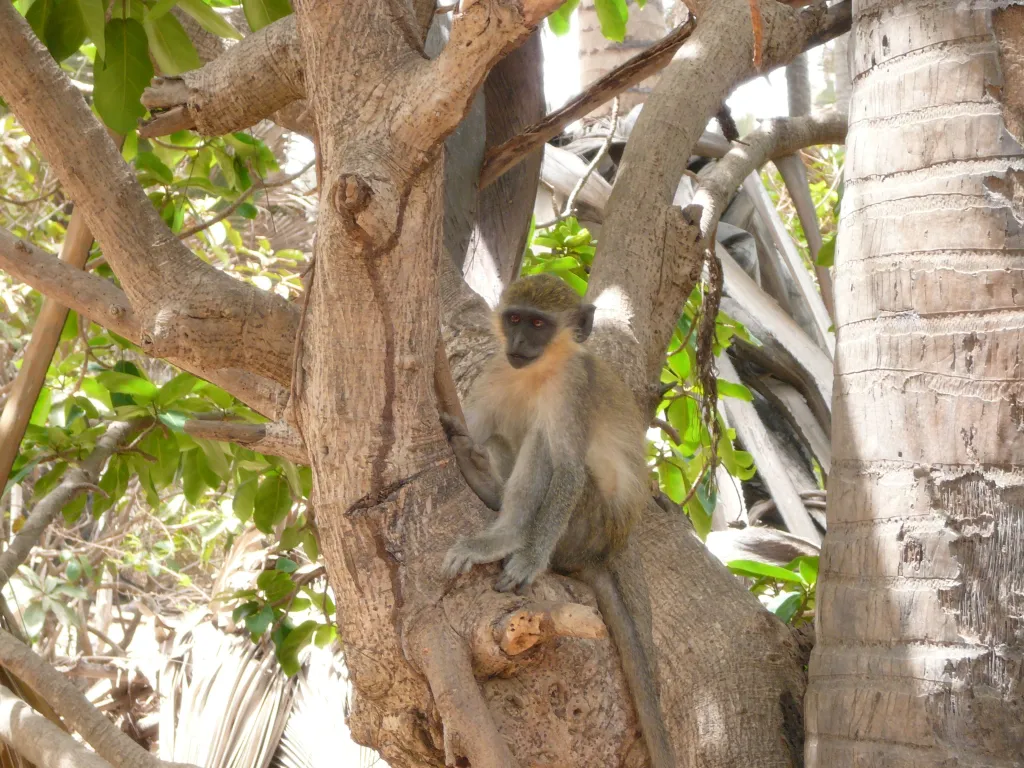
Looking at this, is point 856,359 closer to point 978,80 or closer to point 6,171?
point 978,80

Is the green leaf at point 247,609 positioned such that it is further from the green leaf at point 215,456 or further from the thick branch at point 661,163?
the thick branch at point 661,163

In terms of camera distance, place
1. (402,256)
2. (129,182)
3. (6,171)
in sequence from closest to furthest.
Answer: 1. (402,256)
2. (129,182)
3. (6,171)

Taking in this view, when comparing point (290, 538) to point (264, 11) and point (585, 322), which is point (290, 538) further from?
point (264, 11)

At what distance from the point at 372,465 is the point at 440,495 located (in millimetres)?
196

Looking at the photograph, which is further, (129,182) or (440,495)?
(129,182)

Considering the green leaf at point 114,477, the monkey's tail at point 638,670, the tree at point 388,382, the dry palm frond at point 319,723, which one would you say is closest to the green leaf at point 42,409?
the green leaf at point 114,477

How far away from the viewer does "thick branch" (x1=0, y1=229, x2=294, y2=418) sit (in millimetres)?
2746

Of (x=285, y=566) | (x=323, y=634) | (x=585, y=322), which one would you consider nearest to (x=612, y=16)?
(x=585, y=322)

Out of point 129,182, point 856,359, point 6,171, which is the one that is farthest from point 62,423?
point 6,171

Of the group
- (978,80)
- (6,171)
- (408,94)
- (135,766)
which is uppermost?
(6,171)

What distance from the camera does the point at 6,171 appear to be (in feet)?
22.2

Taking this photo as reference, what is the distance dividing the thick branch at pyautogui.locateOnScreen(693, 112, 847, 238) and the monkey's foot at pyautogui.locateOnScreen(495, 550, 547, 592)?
1.29 meters

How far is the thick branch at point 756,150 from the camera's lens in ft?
12.3

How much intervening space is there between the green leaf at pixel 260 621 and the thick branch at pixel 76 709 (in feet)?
3.08
